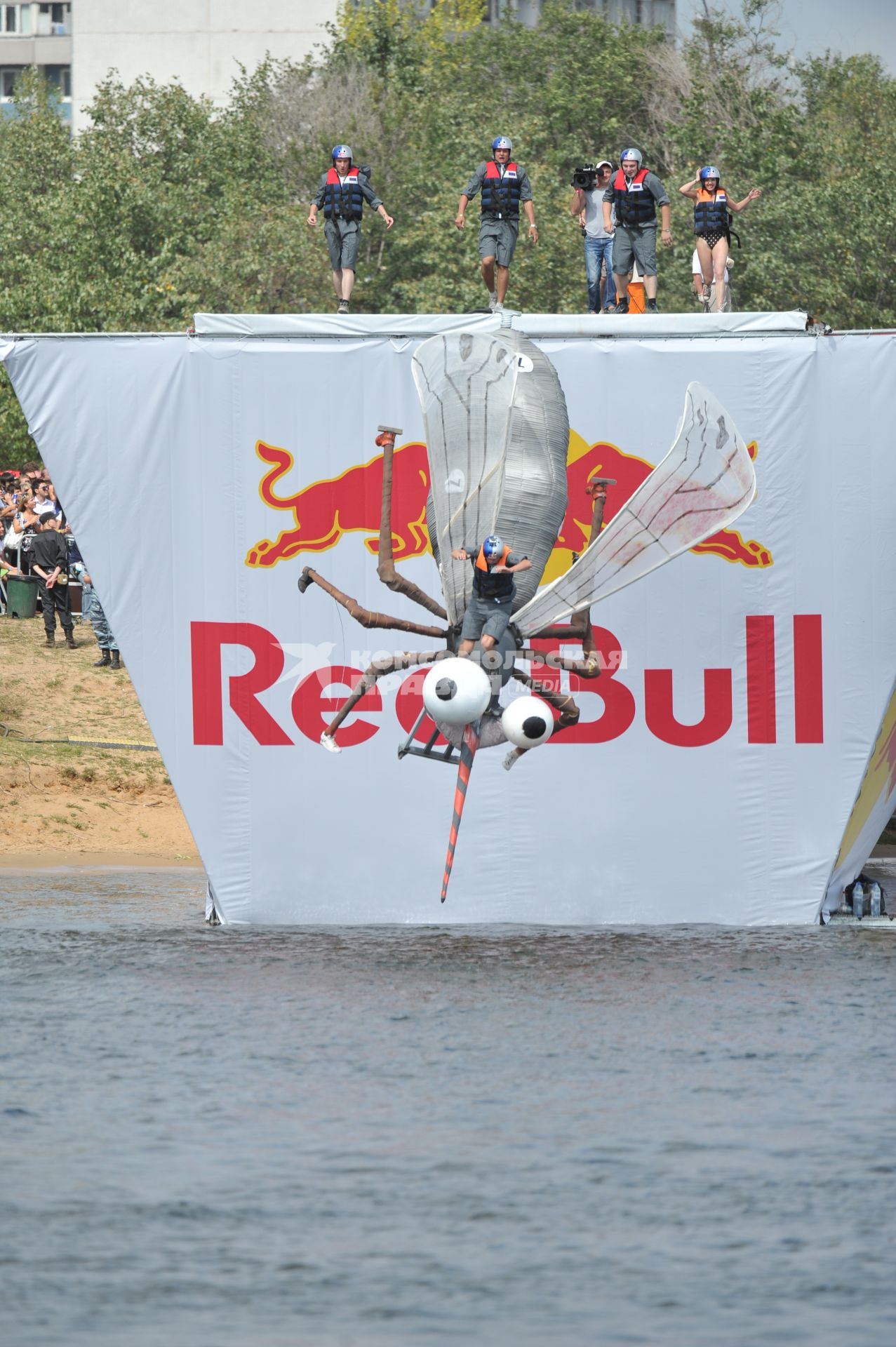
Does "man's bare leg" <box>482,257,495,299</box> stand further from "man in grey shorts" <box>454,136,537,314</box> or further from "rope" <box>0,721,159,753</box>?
"rope" <box>0,721,159,753</box>

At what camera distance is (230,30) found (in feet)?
313

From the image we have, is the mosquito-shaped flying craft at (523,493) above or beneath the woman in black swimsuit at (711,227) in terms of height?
beneath

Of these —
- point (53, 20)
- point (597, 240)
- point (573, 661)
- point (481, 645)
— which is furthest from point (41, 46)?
point (481, 645)

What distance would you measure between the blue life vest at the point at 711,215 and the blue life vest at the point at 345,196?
4115 millimetres

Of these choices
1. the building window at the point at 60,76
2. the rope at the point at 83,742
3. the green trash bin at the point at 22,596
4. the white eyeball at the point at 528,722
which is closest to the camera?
the white eyeball at the point at 528,722

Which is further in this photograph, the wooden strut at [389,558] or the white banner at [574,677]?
the white banner at [574,677]

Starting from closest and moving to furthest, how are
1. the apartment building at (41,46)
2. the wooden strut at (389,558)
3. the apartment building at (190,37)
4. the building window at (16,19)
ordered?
the wooden strut at (389,558) → the apartment building at (190,37) → the apartment building at (41,46) → the building window at (16,19)

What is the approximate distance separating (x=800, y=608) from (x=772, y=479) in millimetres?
1497

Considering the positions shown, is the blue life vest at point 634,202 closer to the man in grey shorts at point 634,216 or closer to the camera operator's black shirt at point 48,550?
the man in grey shorts at point 634,216

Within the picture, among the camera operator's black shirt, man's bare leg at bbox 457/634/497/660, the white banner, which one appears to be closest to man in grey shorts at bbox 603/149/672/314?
the white banner

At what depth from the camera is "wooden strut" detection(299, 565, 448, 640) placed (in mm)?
22453

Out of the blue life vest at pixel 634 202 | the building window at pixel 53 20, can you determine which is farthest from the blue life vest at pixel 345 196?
the building window at pixel 53 20

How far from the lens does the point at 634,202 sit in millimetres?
24938

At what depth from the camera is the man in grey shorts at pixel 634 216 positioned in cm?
2486
